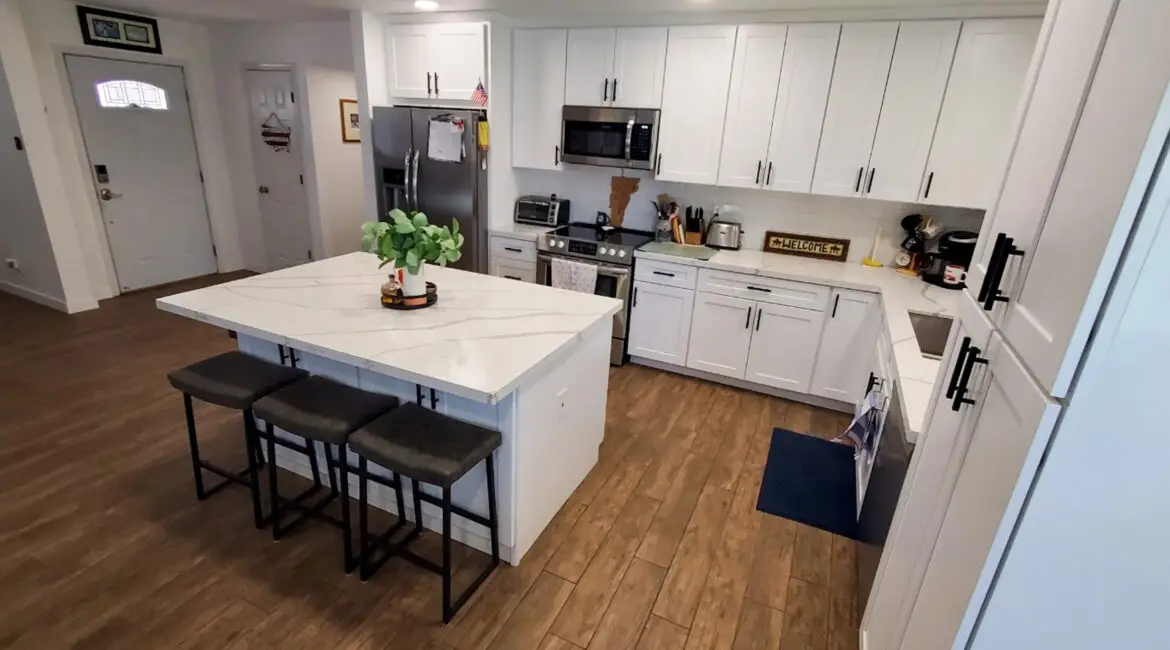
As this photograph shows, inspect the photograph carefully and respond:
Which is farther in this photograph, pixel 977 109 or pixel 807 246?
pixel 807 246

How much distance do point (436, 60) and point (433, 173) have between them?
79cm

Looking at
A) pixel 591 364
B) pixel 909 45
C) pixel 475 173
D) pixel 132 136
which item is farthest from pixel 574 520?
pixel 132 136

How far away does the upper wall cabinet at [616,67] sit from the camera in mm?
3582

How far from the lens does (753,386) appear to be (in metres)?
3.70

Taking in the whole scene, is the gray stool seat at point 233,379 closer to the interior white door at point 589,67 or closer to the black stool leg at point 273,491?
the black stool leg at point 273,491

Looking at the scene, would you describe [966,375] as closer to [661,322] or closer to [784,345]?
[784,345]

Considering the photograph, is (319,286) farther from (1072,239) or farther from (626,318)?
(1072,239)

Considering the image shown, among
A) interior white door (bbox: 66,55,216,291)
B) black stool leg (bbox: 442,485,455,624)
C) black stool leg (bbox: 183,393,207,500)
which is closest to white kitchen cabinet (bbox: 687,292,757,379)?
black stool leg (bbox: 442,485,455,624)

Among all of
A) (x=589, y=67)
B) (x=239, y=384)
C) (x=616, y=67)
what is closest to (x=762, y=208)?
(x=616, y=67)

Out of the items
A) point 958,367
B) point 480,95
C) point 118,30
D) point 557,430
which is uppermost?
point 118,30

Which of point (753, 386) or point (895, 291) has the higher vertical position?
point (895, 291)

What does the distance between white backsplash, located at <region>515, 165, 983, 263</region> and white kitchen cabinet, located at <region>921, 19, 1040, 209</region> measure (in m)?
0.34

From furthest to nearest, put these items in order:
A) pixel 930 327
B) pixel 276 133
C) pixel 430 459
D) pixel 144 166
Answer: pixel 276 133 < pixel 144 166 < pixel 930 327 < pixel 430 459

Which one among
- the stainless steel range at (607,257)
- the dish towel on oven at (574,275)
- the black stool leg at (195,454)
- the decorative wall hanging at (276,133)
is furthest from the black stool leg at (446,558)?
the decorative wall hanging at (276,133)
